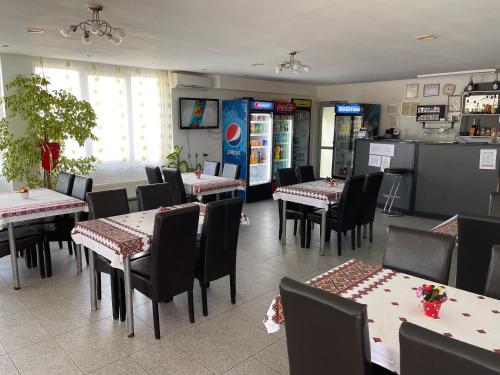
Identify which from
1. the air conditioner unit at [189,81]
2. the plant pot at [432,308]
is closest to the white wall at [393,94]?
the air conditioner unit at [189,81]

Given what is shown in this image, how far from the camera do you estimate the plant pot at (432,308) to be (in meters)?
1.67

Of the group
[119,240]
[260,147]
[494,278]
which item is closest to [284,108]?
[260,147]

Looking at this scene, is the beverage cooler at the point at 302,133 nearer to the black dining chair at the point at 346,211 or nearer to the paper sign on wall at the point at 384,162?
the paper sign on wall at the point at 384,162

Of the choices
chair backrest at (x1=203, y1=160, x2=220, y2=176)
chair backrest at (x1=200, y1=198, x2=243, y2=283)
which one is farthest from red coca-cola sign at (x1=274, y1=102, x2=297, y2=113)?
chair backrest at (x1=200, y1=198, x2=243, y2=283)

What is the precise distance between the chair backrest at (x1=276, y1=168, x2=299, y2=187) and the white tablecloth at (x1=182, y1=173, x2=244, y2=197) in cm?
66

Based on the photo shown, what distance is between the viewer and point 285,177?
5211mm

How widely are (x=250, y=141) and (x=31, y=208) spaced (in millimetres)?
4486

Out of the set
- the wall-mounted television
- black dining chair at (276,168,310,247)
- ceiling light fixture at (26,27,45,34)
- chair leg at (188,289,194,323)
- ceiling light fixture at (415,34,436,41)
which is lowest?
chair leg at (188,289,194,323)

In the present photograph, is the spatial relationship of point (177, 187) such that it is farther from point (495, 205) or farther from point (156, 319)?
point (495, 205)

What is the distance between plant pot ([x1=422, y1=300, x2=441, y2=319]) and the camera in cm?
167

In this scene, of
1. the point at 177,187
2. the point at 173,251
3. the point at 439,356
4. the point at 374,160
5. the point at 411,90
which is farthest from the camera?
the point at 411,90

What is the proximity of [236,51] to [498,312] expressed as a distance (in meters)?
4.23

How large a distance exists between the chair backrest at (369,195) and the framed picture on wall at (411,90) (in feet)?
13.8

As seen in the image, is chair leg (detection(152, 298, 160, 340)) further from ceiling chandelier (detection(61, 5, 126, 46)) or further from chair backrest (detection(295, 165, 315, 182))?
chair backrest (detection(295, 165, 315, 182))
